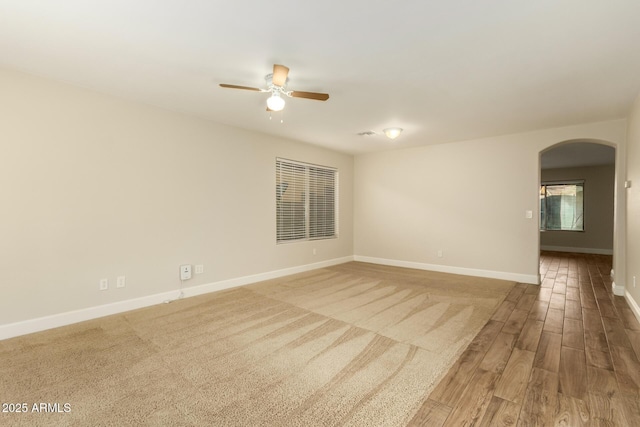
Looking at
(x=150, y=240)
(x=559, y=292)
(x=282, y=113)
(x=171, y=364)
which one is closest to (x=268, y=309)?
(x=171, y=364)

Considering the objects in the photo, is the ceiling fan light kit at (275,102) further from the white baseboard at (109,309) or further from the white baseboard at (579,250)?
the white baseboard at (579,250)

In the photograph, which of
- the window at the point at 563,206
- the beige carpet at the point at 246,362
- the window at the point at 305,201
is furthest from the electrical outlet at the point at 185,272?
the window at the point at 563,206

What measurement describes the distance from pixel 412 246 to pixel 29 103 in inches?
234

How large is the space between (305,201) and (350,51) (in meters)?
3.60

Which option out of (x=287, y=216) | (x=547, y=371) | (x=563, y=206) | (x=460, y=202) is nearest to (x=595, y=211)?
(x=563, y=206)

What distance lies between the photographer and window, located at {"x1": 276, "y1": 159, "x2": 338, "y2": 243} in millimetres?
5305

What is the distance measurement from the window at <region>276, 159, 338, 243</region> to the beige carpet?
6.11 feet

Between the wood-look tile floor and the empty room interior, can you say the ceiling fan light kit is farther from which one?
the wood-look tile floor

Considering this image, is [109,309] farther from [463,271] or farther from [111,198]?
[463,271]

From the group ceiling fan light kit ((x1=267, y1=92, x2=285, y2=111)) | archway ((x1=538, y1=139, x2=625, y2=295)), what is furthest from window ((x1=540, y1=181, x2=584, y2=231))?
ceiling fan light kit ((x1=267, y1=92, x2=285, y2=111))

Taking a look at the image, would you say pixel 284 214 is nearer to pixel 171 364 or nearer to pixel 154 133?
pixel 154 133

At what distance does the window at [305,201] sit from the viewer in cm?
530

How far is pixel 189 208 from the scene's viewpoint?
156 inches

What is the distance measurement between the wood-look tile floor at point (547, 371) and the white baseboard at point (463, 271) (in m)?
1.07
